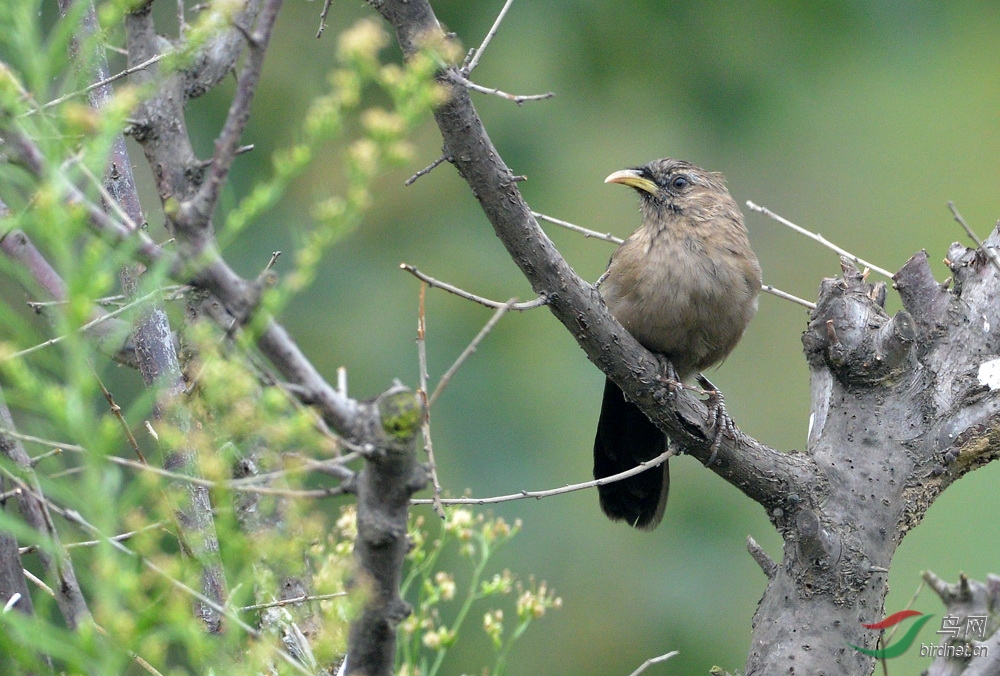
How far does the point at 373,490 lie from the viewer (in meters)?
1.51

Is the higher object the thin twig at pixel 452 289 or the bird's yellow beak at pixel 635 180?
the bird's yellow beak at pixel 635 180

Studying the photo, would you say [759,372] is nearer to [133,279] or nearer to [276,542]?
[133,279]

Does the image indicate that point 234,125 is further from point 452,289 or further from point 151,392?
point 452,289

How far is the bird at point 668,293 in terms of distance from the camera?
3523 mm

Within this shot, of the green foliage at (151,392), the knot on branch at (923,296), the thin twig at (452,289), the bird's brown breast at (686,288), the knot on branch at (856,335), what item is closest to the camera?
the green foliage at (151,392)

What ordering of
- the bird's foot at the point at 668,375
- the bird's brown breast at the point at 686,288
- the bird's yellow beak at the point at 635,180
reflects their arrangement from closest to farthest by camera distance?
the bird's foot at the point at 668,375 → the bird's brown breast at the point at 686,288 → the bird's yellow beak at the point at 635,180

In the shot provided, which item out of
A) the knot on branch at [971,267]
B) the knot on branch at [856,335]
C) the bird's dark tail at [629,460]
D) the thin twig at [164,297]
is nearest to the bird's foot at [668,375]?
the bird's dark tail at [629,460]

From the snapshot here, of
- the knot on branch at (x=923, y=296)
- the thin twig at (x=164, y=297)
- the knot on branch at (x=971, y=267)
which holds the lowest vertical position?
the thin twig at (x=164, y=297)

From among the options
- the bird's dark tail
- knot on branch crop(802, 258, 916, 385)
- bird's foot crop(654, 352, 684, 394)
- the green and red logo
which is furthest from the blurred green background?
the green and red logo

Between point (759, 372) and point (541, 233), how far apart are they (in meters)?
7.55

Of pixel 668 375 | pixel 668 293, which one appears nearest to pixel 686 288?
pixel 668 293

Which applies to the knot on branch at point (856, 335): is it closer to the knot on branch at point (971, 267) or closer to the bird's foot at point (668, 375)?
the knot on branch at point (971, 267)

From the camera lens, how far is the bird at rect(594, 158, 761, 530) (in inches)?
139

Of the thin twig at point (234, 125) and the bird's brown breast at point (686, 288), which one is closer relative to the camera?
the thin twig at point (234, 125)
